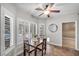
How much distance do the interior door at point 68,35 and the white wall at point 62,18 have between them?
0.05m

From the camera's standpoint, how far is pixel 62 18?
1845 millimetres

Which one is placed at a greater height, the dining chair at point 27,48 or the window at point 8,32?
the window at point 8,32

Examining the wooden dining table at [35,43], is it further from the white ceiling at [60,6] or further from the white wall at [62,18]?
the white ceiling at [60,6]

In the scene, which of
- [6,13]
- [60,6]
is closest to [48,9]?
[60,6]

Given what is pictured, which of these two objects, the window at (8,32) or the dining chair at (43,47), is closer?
the window at (8,32)

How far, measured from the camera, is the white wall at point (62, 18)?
181 centimetres

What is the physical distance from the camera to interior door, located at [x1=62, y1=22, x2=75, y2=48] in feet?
6.02

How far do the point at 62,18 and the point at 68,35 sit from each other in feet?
0.99

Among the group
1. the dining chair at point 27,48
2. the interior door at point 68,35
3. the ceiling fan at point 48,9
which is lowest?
the dining chair at point 27,48

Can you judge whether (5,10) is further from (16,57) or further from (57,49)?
(57,49)

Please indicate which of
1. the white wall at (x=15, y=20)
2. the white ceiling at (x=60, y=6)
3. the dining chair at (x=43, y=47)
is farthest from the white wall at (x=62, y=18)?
the white wall at (x=15, y=20)

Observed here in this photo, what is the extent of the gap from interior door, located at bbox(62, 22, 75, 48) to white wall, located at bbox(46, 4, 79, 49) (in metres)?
0.05

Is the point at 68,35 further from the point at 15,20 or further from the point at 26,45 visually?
the point at 15,20

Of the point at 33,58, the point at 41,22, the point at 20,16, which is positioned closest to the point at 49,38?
the point at 41,22
